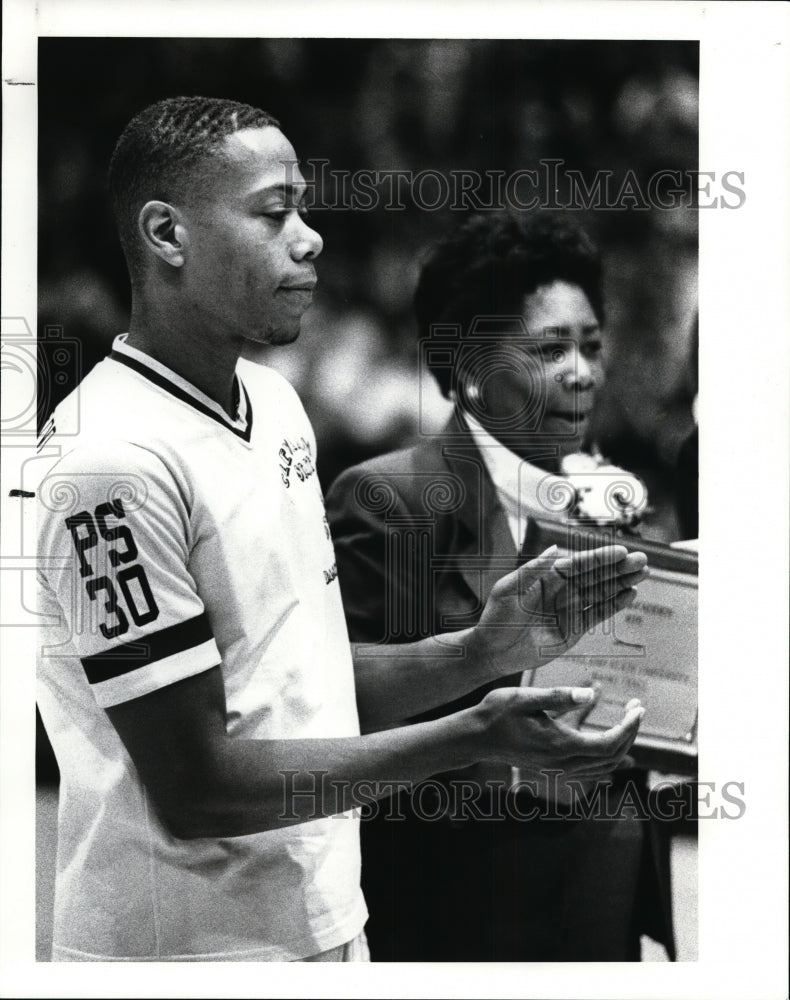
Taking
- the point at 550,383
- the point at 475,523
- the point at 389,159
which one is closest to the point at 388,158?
the point at 389,159

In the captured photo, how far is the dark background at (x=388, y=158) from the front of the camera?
10.0 ft

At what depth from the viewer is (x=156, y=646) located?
9.22ft

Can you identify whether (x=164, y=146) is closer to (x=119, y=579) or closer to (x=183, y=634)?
(x=119, y=579)

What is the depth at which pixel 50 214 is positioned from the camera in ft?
10.1

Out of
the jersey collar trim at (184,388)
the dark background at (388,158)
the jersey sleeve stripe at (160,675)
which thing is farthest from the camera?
the dark background at (388,158)

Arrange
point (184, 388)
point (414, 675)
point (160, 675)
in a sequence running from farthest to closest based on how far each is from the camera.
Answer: point (414, 675), point (184, 388), point (160, 675)

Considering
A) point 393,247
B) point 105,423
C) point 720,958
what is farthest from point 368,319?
point 720,958

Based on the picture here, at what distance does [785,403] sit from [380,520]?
3.73 ft

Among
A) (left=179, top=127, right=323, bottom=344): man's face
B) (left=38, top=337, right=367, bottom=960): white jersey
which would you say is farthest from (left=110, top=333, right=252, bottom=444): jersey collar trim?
(left=179, top=127, right=323, bottom=344): man's face

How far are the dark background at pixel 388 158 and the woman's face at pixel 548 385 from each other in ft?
0.20

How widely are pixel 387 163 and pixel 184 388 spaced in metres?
0.82

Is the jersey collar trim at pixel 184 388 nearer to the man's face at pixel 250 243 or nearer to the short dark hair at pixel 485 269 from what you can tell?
the man's face at pixel 250 243

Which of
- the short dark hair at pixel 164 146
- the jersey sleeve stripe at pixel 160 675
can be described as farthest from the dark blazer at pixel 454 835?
the short dark hair at pixel 164 146

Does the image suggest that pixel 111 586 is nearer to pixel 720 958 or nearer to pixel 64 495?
pixel 64 495
